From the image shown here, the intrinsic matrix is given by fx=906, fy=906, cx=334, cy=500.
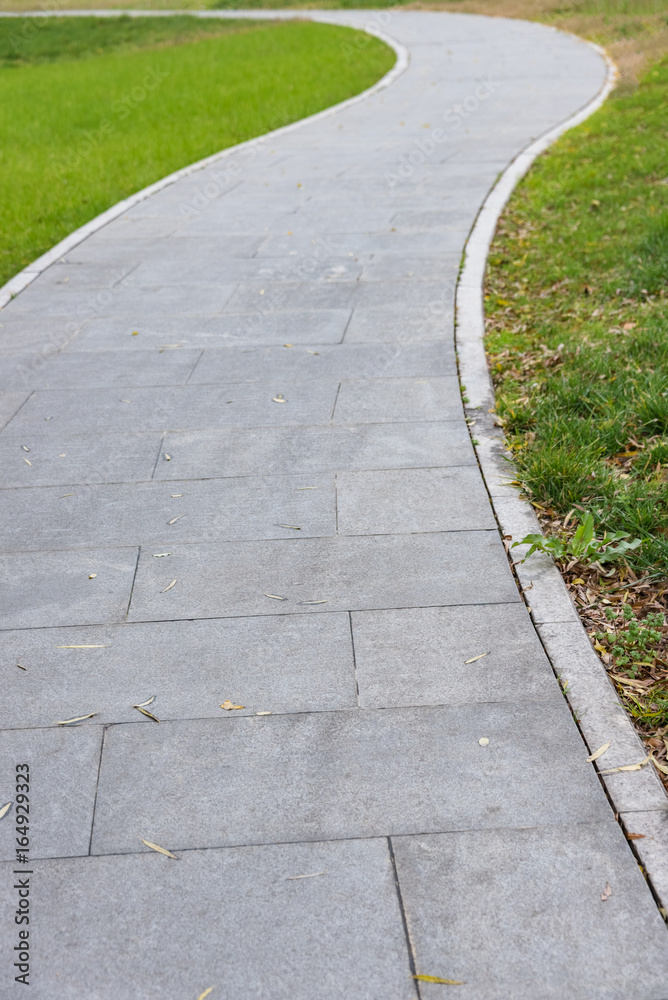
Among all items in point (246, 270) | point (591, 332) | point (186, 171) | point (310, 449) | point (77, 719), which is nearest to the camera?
point (77, 719)

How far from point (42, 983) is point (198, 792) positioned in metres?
0.78

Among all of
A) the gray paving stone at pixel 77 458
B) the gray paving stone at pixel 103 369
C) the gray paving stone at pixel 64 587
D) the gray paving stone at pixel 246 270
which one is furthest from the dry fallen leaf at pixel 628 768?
the gray paving stone at pixel 246 270

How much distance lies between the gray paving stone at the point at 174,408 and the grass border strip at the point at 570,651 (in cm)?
106

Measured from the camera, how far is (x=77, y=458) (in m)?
5.58

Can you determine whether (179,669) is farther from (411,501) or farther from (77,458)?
(77,458)

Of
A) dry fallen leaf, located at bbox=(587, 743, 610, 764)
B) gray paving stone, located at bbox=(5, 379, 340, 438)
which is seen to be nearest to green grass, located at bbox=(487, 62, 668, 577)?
dry fallen leaf, located at bbox=(587, 743, 610, 764)

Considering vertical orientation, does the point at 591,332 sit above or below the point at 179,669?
below

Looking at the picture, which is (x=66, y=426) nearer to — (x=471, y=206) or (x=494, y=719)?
(x=494, y=719)

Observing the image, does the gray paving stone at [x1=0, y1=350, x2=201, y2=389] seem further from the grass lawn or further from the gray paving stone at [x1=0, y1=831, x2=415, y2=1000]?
the gray paving stone at [x1=0, y1=831, x2=415, y2=1000]

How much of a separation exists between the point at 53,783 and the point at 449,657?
1.62 metres

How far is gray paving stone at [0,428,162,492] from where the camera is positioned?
5355 mm

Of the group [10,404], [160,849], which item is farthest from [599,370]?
[160,849]

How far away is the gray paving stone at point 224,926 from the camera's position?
259 centimetres

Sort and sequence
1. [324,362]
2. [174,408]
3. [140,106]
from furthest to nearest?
[140,106] → [324,362] → [174,408]
